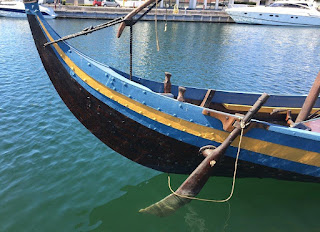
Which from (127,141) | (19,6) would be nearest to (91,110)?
(127,141)

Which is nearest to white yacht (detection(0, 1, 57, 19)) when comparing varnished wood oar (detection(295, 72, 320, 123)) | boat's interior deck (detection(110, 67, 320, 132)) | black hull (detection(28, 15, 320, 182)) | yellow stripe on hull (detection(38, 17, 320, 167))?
black hull (detection(28, 15, 320, 182))

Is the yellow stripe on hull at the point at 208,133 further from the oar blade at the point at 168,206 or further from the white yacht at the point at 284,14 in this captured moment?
the white yacht at the point at 284,14

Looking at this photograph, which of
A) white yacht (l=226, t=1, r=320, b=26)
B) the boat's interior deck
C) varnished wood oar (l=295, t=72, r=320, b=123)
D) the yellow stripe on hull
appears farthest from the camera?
white yacht (l=226, t=1, r=320, b=26)

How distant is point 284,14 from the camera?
43625mm

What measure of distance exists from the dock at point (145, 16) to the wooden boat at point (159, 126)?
4147 cm

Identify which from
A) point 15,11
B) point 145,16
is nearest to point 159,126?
point 145,16

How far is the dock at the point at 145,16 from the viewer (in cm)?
4300

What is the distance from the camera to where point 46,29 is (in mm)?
5277

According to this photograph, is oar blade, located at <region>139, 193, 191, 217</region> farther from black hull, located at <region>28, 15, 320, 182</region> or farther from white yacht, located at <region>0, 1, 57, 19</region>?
white yacht, located at <region>0, 1, 57, 19</region>

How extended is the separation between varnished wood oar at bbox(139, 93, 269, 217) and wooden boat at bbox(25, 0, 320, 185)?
8.5 inches

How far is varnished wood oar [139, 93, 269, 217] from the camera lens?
14.5 feet

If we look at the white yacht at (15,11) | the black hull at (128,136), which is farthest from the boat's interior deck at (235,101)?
the white yacht at (15,11)

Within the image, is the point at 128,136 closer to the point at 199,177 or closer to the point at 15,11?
the point at 199,177

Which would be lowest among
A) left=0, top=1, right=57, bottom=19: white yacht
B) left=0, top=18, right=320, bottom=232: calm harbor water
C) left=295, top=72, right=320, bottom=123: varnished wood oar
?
left=0, top=18, right=320, bottom=232: calm harbor water
